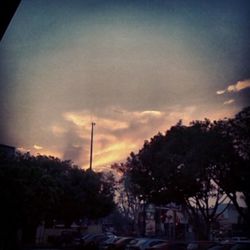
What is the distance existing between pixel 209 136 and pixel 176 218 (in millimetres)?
17268

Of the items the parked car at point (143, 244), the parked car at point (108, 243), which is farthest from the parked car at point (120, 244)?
the parked car at point (143, 244)

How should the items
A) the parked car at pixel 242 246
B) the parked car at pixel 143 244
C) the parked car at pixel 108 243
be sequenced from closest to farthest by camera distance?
the parked car at pixel 242 246 → the parked car at pixel 143 244 → the parked car at pixel 108 243

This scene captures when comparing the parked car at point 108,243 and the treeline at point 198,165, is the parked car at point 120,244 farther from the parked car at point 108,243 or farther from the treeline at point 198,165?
the treeline at point 198,165

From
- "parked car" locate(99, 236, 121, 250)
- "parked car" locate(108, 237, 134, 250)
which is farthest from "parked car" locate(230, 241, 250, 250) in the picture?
"parked car" locate(99, 236, 121, 250)

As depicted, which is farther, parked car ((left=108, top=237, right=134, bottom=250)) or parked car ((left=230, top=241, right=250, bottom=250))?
parked car ((left=108, top=237, right=134, bottom=250))

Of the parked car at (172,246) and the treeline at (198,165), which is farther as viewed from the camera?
the treeline at (198,165)

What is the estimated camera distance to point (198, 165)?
59.5ft

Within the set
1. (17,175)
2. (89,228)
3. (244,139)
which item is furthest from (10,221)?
(89,228)

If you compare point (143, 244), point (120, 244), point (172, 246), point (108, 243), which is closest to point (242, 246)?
point (172, 246)

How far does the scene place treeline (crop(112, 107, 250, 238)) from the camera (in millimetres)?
16641

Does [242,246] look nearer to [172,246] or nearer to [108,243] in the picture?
[172,246]

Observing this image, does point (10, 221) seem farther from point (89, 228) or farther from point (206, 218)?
point (89, 228)

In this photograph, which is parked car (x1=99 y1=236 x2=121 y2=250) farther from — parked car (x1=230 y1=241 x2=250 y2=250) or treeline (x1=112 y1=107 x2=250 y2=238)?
parked car (x1=230 y1=241 x2=250 y2=250)

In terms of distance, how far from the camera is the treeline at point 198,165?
54.6 ft
